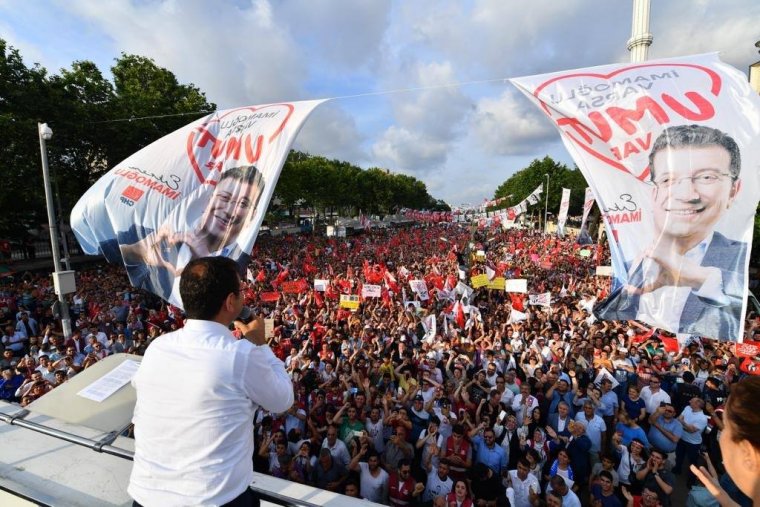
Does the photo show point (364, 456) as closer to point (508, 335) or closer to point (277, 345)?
point (277, 345)

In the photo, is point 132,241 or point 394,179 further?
point 394,179

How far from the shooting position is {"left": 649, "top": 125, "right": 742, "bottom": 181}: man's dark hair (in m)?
3.08

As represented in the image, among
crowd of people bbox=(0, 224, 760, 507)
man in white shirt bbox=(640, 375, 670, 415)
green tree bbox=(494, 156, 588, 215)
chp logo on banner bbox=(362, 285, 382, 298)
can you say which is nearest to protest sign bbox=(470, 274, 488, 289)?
crowd of people bbox=(0, 224, 760, 507)

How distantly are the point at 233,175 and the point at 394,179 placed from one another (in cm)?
8861

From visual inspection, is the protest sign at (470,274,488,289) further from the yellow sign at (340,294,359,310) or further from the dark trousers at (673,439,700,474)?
the dark trousers at (673,439,700,474)

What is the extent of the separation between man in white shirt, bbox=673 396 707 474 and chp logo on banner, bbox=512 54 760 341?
382cm

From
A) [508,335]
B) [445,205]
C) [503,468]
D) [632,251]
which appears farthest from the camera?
[445,205]

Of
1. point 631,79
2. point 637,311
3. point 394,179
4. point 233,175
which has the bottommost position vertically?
point 637,311

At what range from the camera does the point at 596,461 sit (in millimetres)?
5605

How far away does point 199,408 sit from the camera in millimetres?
→ 1586

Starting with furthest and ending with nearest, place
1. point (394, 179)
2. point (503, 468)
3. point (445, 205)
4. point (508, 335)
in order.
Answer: point (445, 205)
point (394, 179)
point (508, 335)
point (503, 468)

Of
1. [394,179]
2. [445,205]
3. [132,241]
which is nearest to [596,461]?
[132,241]

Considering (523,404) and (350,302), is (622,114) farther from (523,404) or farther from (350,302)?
(350,302)

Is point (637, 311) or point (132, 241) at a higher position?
point (132, 241)
